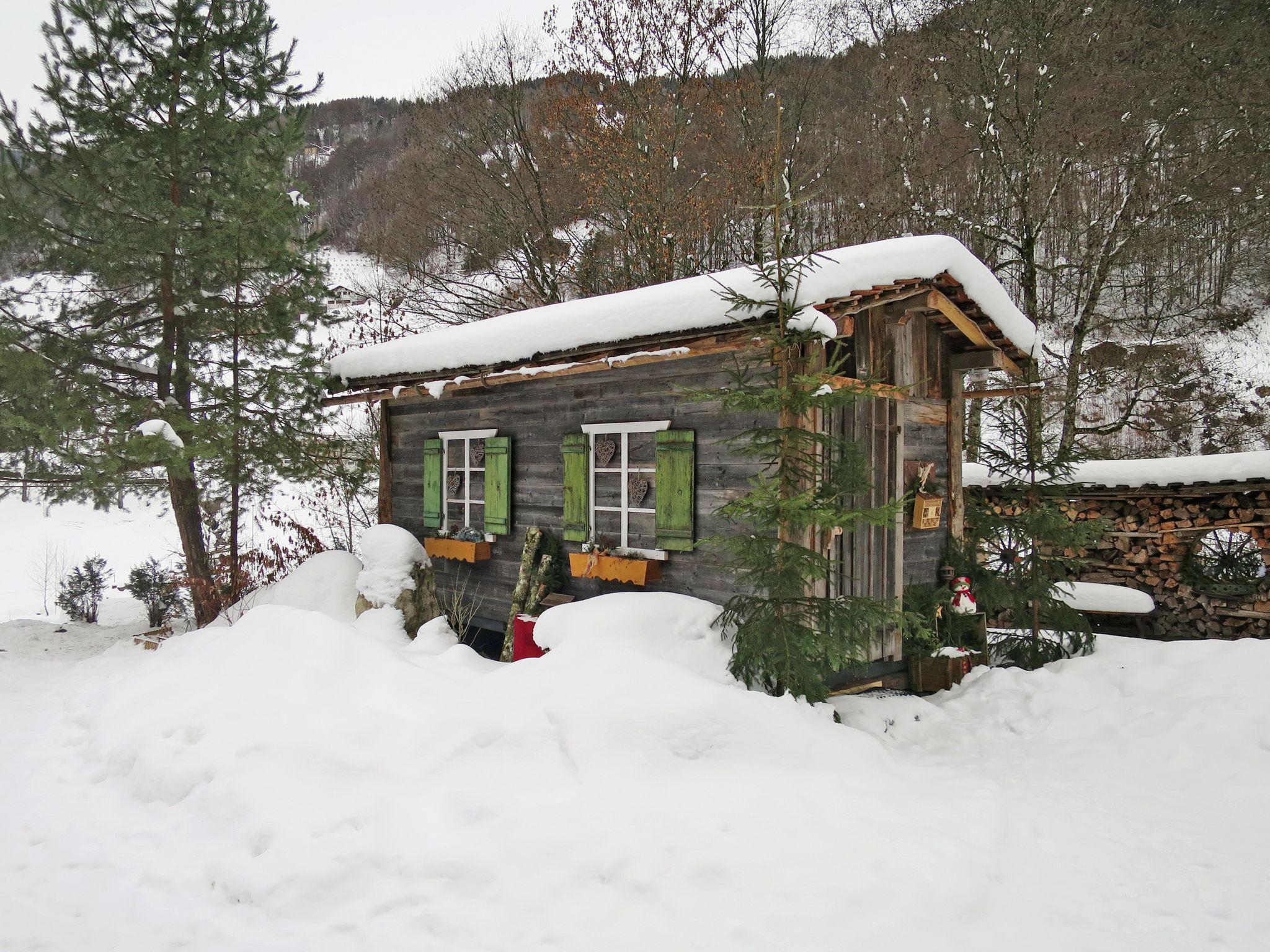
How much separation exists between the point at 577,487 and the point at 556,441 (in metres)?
0.68

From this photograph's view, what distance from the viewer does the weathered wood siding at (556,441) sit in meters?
6.91

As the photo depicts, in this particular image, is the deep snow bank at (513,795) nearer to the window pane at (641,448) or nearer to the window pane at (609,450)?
the window pane at (641,448)

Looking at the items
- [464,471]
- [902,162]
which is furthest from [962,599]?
[902,162]

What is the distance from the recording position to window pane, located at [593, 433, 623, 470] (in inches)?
305

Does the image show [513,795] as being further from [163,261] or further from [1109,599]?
[163,261]

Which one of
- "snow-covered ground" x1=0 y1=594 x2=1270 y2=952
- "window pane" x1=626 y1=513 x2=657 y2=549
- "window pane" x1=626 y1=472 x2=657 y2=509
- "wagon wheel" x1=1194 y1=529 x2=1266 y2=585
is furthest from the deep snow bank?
"wagon wheel" x1=1194 y1=529 x2=1266 y2=585

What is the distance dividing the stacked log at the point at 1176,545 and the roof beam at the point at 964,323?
1.91 meters

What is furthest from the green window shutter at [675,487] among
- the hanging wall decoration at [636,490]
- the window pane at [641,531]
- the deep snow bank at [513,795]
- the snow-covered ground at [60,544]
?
the snow-covered ground at [60,544]

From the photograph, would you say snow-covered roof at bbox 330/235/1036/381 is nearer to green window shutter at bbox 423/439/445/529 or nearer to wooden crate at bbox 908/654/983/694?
green window shutter at bbox 423/439/445/529

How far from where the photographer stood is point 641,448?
7.55m

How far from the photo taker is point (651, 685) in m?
5.06

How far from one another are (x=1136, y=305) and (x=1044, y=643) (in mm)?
17031

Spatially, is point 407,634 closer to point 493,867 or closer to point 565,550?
point 565,550

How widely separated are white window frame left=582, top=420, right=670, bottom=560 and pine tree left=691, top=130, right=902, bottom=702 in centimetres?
142
